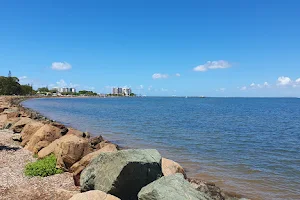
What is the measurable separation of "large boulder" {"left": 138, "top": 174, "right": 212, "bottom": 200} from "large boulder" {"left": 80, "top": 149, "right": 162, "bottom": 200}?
1.36m

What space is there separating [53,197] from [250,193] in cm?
853

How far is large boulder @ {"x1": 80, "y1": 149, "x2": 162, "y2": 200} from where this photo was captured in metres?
8.22

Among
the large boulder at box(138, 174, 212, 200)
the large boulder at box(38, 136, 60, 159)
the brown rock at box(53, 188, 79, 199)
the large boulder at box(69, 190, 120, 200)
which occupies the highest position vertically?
the large boulder at box(138, 174, 212, 200)

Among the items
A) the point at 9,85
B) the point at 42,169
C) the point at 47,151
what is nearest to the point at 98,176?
the point at 42,169

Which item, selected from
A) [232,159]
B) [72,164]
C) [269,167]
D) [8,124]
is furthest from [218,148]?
[8,124]

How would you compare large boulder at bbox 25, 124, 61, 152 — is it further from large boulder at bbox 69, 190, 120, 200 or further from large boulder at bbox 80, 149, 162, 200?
large boulder at bbox 69, 190, 120, 200

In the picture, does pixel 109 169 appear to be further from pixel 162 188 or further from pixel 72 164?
pixel 72 164

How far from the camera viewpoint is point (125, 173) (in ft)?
26.9

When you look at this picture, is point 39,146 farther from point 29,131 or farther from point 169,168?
point 169,168

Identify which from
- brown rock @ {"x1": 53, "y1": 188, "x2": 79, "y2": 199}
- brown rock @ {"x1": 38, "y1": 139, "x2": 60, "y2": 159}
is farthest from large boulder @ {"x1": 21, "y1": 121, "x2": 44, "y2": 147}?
brown rock @ {"x1": 53, "y1": 188, "x2": 79, "y2": 199}

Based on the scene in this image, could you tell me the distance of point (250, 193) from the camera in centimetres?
1253

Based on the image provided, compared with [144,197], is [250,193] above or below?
below

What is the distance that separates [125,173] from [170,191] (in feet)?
6.67

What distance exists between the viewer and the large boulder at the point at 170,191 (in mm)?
6453
